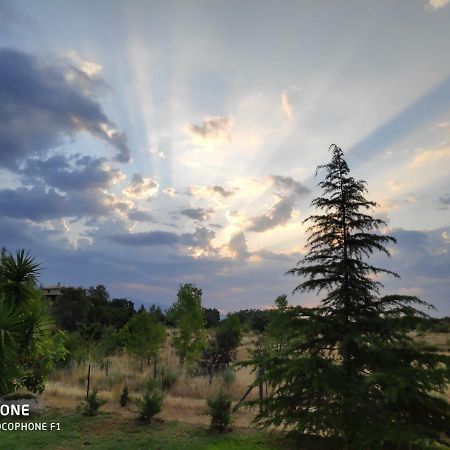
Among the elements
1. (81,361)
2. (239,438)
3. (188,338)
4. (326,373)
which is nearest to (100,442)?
(239,438)

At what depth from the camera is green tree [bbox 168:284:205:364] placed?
98.3ft

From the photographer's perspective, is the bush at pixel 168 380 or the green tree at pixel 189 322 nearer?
the bush at pixel 168 380

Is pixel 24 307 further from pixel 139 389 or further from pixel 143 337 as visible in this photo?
pixel 143 337

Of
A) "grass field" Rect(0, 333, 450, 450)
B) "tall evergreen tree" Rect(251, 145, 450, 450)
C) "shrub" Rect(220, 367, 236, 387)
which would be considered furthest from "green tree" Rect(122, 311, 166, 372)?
"tall evergreen tree" Rect(251, 145, 450, 450)

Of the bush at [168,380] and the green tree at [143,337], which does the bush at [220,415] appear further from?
the green tree at [143,337]

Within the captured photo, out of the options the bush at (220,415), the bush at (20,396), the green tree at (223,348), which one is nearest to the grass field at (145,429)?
the bush at (220,415)

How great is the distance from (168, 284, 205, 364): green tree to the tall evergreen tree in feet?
67.6

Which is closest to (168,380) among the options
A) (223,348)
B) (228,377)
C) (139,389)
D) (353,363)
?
(139,389)

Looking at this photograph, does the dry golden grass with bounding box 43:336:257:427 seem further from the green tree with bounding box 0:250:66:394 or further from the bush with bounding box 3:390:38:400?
the green tree with bounding box 0:250:66:394

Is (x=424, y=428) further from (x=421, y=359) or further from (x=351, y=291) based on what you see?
(x=351, y=291)

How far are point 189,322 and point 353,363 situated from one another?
2146 centimetres

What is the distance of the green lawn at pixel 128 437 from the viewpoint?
13.5 m

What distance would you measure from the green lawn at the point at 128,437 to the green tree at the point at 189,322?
12.9m

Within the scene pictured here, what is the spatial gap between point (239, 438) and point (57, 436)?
6086 mm
